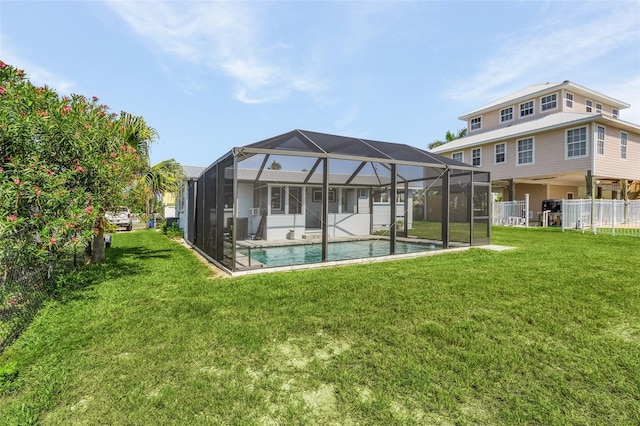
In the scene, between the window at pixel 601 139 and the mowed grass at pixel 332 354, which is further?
the window at pixel 601 139

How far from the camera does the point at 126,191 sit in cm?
649

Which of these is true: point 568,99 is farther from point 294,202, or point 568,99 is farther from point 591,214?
point 294,202

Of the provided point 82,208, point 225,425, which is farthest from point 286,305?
point 82,208

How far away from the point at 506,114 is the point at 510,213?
910cm

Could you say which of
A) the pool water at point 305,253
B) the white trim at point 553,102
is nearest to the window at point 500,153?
the white trim at point 553,102

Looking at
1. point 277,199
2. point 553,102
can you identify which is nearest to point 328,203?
point 277,199

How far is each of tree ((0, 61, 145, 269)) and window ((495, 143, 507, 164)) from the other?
2055 cm

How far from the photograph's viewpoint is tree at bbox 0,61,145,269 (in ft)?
12.5

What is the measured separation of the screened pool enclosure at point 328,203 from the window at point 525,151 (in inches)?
403

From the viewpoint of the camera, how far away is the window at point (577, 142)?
1596cm

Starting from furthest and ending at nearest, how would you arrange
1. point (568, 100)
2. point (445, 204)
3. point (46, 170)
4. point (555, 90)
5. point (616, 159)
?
point (568, 100), point (555, 90), point (616, 159), point (445, 204), point (46, 170)

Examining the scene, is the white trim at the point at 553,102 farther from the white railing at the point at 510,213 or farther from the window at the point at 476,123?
the white railing at the point at 510,213

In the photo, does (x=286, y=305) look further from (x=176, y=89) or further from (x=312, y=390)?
(x=176, y=89)

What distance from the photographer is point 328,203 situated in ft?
37.1
